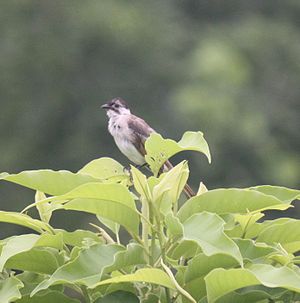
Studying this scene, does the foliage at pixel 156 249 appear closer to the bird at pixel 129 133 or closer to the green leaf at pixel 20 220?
the green leaf at pixel 20 220

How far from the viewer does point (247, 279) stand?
2.73m

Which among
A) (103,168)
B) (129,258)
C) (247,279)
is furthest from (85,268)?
(103,168)

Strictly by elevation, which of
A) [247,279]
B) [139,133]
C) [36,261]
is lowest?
[247,279]

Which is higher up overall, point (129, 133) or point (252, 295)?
point (129, 133)

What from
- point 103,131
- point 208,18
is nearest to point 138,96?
point 103,131

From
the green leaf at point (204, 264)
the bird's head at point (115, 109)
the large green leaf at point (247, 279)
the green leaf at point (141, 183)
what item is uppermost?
the bird's head at point (115, 109)

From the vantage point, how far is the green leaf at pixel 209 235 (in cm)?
272

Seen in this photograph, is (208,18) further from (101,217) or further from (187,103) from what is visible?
(101,217)

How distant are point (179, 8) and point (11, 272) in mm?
17493

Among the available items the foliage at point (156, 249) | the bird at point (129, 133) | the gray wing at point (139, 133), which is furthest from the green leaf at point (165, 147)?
the gray wing at point (139, 133)

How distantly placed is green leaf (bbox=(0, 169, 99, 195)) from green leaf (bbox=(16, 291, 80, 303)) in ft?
0.74

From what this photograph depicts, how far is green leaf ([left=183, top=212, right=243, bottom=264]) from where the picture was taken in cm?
272

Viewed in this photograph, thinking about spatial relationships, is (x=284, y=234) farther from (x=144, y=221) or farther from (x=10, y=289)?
(x=10, y=289)

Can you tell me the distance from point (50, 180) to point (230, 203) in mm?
393
